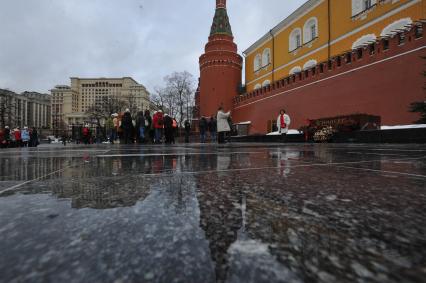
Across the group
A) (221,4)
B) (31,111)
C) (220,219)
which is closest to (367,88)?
(220,219)

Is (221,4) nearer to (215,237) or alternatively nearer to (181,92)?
(181,92)

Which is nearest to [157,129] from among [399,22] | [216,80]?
[399,22]

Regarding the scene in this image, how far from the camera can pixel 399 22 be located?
1467 centimetres

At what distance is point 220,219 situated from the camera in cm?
65

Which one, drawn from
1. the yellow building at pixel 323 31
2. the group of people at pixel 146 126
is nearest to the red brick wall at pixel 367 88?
→ the yellow building at pixel 323 31

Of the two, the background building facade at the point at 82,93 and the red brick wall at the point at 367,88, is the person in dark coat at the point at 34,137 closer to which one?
the red brick wall at the point at 367,88

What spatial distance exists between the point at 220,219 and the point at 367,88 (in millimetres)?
15923

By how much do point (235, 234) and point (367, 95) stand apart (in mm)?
16019

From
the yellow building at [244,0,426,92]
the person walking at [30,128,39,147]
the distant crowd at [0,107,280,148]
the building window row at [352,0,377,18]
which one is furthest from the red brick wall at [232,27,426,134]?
the person walking at [30,128,39,147]

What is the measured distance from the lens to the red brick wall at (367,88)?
39.7 ft

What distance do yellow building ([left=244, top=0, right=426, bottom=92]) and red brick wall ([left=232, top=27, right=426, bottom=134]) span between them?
1720mm

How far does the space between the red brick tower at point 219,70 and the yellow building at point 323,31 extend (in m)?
2.82

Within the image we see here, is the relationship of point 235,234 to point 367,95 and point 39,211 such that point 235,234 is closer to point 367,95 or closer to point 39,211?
point 39,211

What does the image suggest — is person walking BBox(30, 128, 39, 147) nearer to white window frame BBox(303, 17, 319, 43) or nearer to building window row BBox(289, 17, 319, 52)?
building window row BBox(289, 17, 319, 52)
